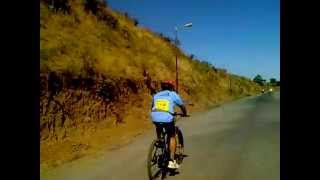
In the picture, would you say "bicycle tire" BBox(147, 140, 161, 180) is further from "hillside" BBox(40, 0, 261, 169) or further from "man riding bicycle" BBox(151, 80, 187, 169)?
"hillside" BBox(40, 0, 261, 169)

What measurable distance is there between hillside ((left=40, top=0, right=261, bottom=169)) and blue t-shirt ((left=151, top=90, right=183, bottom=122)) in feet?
14.9

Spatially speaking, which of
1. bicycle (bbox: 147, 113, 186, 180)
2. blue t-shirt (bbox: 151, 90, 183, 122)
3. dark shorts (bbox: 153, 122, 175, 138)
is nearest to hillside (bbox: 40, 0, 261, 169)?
bicycle (bbox: 147, 113, 186, 180)

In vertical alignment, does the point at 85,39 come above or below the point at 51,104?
above

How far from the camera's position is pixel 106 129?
23109 millimetres

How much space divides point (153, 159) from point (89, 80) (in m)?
15.2

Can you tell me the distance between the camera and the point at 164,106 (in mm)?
9992

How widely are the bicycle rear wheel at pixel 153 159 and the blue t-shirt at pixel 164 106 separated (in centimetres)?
52

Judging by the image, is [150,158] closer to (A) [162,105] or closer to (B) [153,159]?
(B) [153,159]

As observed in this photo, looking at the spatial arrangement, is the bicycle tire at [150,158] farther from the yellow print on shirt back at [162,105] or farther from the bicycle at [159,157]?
the yellow print on shirt back at [162,105]

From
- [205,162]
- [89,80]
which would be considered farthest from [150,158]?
[89,80]

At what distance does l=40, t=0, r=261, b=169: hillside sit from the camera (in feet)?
61.6
